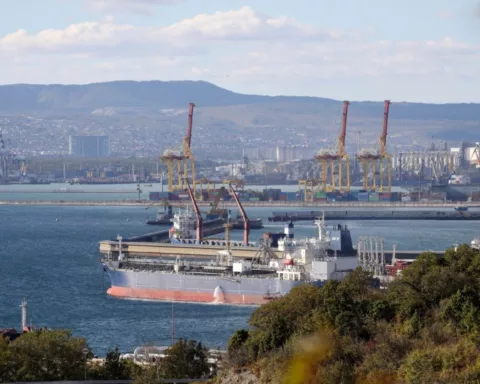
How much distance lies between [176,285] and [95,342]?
4.78 metres

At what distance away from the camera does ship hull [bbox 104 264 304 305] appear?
17.7m

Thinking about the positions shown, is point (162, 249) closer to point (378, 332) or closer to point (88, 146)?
point (378, 332)

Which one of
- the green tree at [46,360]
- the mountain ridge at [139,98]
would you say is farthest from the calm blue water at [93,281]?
the mountain ridge at [139,98]

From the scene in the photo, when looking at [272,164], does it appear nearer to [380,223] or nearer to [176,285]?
[380,223]

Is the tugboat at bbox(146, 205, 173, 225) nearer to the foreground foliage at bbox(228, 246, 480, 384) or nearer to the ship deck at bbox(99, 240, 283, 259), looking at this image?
the ship deck at bbox(99, 240, 283, 259)

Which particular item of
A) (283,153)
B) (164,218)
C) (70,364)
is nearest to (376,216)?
(164,218)

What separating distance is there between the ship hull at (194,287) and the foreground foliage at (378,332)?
24.9 ft

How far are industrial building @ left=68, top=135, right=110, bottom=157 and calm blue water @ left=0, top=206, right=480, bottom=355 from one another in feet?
246

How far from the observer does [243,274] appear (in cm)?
1836

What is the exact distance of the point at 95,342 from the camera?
546 inches

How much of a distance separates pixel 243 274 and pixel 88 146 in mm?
97847

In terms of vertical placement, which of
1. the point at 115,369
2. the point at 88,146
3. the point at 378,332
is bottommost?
the point at 115,369

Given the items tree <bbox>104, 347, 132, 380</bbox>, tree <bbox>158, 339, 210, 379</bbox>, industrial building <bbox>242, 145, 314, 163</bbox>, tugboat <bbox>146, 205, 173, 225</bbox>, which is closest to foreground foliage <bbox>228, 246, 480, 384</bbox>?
tree <bbox>158, 339, 210, 379</bbox>

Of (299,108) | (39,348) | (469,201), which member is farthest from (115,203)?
(299,108)
